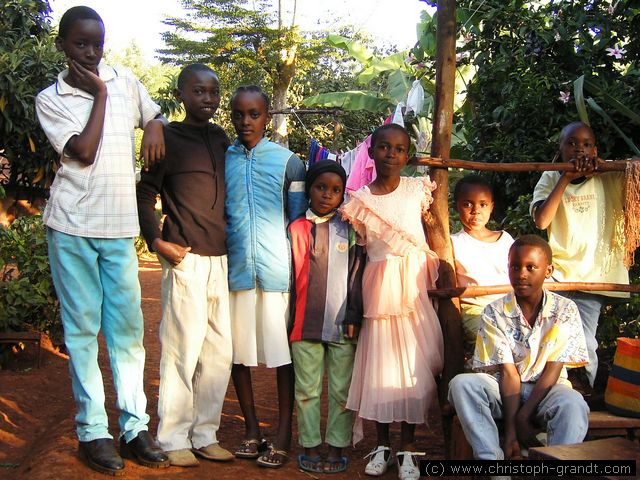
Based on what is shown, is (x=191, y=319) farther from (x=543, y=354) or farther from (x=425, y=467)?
(x=543, y=354)

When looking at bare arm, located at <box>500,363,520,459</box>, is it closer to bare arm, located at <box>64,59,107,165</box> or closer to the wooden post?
the wooden post

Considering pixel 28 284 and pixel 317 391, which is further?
pixel 28 284

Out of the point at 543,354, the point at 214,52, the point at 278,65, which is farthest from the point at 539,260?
the point at 214,52

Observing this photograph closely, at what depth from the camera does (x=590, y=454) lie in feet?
8.12

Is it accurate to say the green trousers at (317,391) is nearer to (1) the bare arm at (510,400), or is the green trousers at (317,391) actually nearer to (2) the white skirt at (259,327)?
(2) the white skirt at (259,327)

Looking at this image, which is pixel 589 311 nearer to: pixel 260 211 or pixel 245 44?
pixel 260 211

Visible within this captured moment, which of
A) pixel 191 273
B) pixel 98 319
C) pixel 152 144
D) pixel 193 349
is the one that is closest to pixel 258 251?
pixel 191 273

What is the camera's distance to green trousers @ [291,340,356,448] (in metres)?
3.73

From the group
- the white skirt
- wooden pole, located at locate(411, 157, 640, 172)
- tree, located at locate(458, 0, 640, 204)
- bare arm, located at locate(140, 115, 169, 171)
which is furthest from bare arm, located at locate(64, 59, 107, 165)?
tree, located at locate(458, 0, 640, 204)

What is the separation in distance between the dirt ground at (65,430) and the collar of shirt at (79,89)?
1.78m

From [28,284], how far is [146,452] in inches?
119

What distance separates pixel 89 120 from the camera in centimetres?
334

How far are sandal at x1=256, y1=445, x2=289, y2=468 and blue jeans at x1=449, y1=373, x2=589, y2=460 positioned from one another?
964mm

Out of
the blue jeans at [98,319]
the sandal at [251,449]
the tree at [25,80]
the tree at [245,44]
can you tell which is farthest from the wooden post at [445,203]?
the tree at [245,44]
